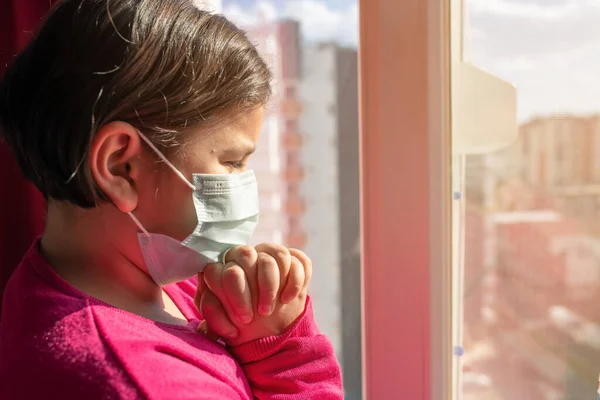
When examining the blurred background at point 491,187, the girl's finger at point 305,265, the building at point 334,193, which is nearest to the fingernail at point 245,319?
the girl's finger at point 305,265

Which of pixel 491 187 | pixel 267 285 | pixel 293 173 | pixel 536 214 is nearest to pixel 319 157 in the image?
pixel 293 173

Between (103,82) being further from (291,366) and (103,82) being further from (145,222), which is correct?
(291,366)

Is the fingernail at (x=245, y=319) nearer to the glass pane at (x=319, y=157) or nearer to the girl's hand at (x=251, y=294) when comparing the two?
the girl's hand at (x=251, y=294)

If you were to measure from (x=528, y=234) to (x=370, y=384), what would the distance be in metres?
0.50

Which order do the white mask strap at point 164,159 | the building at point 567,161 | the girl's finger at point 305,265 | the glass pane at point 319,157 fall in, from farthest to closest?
the glass pane at point 319,157 < the building at point 567,161 < the girl's finger at point 305,265 < the white mask strap at point 164,159

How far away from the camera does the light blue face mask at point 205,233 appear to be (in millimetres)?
764

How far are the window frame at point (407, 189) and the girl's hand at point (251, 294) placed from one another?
42cm

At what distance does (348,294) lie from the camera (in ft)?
4.36

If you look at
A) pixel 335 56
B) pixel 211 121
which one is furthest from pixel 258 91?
pixel 335 56

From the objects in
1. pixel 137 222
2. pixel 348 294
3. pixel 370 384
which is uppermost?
pixel 137 222

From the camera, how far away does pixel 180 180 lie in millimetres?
755

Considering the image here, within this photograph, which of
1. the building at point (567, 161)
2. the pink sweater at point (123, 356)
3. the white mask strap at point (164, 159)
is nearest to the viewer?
the pink sweater at point (123, 356)

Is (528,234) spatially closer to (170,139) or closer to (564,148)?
(564,148)

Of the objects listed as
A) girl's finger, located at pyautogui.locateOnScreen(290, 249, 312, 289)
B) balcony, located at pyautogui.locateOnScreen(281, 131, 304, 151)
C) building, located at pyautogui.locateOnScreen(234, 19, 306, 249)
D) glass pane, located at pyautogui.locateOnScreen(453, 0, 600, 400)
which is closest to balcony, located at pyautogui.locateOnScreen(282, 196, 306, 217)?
building, located at pyautogui.locateOnScreen(234, 19, 306, 249)
